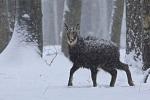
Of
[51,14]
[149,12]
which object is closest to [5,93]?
[149,12]

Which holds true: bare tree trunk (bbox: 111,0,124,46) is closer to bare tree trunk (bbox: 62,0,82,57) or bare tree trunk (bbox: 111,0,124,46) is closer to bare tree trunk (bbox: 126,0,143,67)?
bare tree trunk (bbox: 62,0,82,57)

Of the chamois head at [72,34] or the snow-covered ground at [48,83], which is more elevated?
the chamois head at [72,34]

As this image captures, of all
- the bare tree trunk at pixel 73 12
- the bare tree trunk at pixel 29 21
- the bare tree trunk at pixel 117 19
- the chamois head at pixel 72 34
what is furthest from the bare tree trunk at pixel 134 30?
the bare tree trunk at pixel 117 19

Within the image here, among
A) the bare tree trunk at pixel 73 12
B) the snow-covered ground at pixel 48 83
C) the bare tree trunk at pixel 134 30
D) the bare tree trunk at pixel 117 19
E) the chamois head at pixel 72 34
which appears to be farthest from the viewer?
the bare tree trunk at pixel 117 19

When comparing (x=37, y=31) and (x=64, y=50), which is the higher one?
(x=37, y=31)

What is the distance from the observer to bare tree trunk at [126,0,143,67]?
14.6m

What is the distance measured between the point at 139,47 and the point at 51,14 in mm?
38051

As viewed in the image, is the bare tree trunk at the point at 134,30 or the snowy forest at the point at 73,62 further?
the bare tree trunk at the point at 134,30

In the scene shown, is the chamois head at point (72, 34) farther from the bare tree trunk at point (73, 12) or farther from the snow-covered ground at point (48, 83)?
the bare tree trunk at point (73, 12)

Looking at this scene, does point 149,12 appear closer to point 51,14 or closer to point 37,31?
point 37,31

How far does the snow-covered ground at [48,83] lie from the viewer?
813cm

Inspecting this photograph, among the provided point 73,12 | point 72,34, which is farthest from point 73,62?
point 73,12

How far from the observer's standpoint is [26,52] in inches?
510

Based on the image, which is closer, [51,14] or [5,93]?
[5,93]
